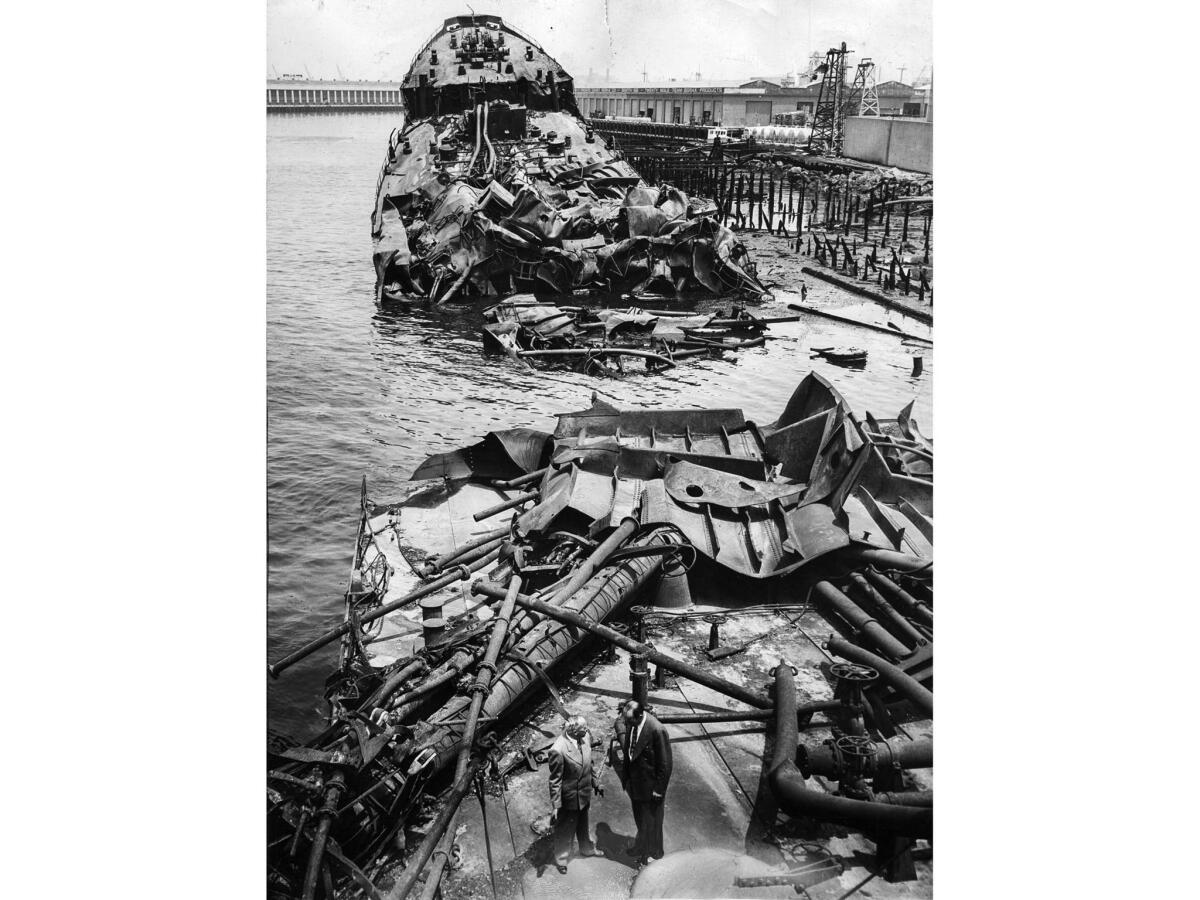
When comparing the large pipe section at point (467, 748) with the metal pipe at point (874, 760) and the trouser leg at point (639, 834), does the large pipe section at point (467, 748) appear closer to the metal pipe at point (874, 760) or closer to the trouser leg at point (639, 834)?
the trouser leg at point (639, 834)

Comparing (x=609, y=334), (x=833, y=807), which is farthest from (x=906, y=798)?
(x=609, y=334)

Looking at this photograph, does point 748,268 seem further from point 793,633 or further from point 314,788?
point 314,788

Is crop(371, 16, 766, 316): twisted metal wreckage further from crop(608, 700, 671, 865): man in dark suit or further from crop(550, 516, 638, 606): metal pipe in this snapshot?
crop(608, 700, 671, 865): man in dark suit

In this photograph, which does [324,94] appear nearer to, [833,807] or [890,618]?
[890,618]

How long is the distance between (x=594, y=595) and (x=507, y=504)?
140 cm

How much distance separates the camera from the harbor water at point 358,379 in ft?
23.1

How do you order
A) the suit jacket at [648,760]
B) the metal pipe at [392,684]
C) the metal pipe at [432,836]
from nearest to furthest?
the metal pipe at [432,836] < the suit jacket at [648,760] < the metal pipe at [392,684]

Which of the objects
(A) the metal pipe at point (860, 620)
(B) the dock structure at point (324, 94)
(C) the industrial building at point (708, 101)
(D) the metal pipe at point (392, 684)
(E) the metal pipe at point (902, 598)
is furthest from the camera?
(C) the industrial building at point (708, 101)

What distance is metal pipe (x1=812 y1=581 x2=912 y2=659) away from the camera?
21.2 feet

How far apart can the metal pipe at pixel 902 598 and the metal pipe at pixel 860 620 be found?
0.77 feet

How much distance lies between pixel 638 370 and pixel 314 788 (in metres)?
4.84

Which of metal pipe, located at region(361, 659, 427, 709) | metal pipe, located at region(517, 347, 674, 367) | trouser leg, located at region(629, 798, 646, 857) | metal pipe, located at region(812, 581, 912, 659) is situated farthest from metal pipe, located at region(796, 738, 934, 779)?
metal pipe, located at region(517, 347, 674, 367)

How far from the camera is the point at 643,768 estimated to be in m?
5.62

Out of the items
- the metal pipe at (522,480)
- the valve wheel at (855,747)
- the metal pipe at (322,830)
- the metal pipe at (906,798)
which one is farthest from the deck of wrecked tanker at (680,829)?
the metal pipe at (522,480)
